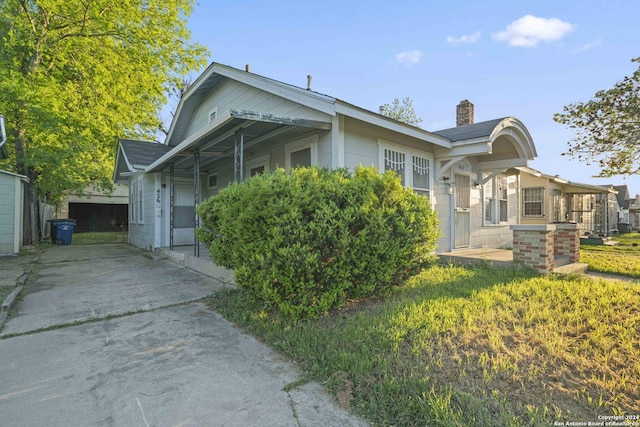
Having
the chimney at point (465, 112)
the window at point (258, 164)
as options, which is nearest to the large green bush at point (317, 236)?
the window at point (258, 164)

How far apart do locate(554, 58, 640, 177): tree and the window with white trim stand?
229 centimetres

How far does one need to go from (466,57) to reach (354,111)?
541 centimetres

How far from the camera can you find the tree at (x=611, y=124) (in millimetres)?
8431

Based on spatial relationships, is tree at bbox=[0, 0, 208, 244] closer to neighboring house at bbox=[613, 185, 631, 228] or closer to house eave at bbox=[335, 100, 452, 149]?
house eave at bbox=[335, 100, 452, 149]

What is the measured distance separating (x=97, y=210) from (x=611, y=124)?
A: 1197 inches

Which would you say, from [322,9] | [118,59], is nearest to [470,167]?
[322,9]

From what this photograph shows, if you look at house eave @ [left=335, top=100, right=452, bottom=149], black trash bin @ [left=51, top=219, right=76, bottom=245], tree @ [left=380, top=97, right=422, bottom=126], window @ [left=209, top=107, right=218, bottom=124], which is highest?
tree @ [left=380, top=97, right=422, bottom=126]

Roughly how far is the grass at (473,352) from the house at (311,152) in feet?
8.10

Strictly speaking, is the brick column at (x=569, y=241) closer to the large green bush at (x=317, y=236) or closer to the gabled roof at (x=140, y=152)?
the large green bush at (x=317, y=236)

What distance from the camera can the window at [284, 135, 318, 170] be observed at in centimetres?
592

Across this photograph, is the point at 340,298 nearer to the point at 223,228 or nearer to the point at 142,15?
the point at 223,228

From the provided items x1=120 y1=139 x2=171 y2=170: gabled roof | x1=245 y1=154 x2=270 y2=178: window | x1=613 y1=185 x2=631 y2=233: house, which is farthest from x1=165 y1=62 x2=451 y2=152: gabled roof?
x1=613 y1=185 x2=631 y2=233: house

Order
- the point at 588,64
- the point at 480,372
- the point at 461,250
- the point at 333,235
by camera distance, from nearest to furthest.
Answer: the point at 480,372 < the point at 333,235 < the point at 588,64 < the point at 461,250

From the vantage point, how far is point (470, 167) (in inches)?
341
